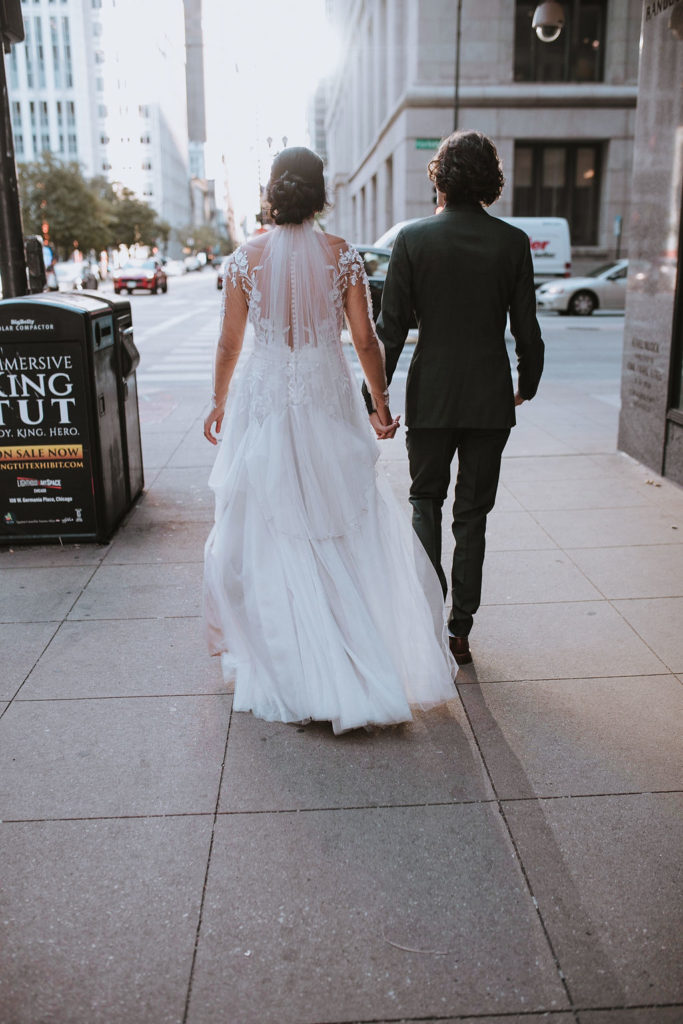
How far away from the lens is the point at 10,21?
6.27 metres

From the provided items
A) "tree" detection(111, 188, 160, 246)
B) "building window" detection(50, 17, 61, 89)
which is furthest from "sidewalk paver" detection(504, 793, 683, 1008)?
"building window" detection(50, 17, 61, 89)

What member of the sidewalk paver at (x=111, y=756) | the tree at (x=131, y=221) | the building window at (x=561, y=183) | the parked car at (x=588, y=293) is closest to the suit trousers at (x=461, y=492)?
the sidewalk paver at (x=111, y=756)

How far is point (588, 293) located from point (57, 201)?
43326mm

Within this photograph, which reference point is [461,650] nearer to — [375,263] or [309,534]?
[309,534]

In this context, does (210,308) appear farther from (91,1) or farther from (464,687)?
(91,1)

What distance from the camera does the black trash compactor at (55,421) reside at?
540cm

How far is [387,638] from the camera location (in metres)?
3.53

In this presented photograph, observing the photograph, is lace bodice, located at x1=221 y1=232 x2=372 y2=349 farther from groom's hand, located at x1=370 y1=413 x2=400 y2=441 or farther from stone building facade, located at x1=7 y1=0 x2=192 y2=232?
stone building facade, located at x1=7 y1=0 x2=192 y2=232

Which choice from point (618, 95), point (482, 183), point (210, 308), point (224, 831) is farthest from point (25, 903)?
point (618, 95)

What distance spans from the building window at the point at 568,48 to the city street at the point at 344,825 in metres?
34.7

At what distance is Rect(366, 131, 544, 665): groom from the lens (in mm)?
3564

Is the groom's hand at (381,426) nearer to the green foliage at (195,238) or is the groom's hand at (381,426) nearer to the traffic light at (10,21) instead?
the traffic light at (10,21)

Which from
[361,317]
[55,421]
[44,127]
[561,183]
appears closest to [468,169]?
[361,317]

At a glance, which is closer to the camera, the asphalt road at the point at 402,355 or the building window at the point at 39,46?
the asphalt road at the point at 402,355
